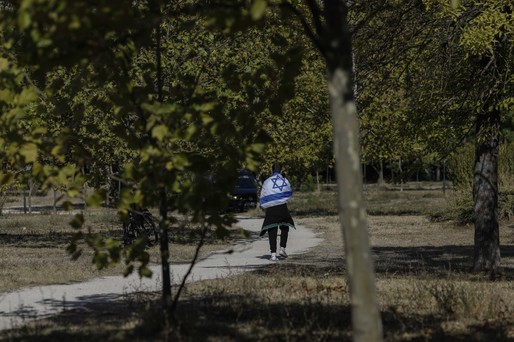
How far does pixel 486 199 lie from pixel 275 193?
4.50m

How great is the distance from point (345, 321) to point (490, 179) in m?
5.70

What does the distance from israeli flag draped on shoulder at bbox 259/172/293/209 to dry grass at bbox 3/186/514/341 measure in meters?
2.56

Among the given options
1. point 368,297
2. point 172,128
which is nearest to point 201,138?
point 172,128

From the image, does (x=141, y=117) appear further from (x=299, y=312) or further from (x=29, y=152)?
(x=299, y=312)

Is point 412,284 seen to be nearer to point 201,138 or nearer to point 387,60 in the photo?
point 387,60

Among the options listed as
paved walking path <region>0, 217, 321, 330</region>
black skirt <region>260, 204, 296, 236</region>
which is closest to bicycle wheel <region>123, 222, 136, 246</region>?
paved walking path <region>0, 217, 321, 330</region>

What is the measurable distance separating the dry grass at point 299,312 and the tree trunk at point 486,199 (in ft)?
1.41

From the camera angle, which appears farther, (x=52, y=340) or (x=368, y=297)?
(x=52, y=340)

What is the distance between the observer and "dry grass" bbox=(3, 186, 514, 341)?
796 centimetres

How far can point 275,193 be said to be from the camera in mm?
17125

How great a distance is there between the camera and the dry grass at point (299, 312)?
7.96m

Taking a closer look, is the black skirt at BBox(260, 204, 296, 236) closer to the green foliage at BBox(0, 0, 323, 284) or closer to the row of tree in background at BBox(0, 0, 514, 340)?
the row of tree in background at BBox(0, 0, 514, 340)

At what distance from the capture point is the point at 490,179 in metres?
13.7

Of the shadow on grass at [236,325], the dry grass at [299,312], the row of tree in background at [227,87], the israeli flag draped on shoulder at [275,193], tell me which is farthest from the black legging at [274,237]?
the shadow on grass at [236,325]
